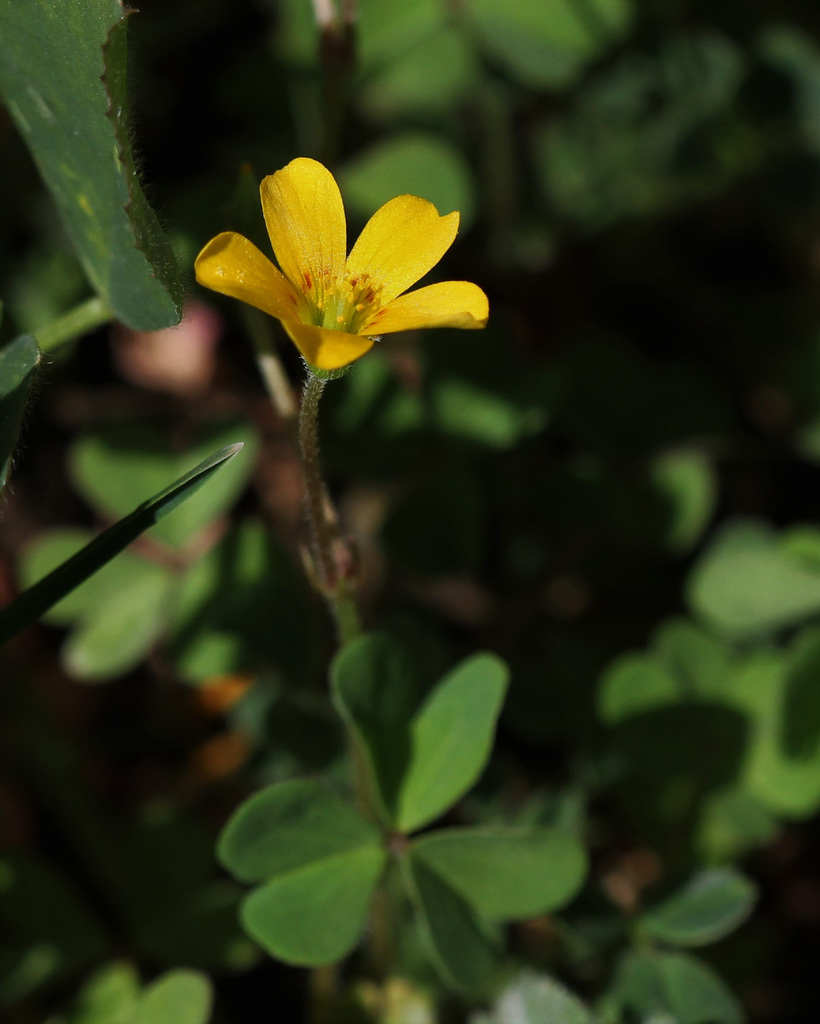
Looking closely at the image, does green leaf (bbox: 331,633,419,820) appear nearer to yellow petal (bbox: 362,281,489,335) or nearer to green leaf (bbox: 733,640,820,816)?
yellow petal (bbox: 362,281,489,335)

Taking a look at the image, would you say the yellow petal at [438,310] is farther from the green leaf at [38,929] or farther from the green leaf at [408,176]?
the green leaf at [38,929]

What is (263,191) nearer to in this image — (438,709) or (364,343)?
(364,343)

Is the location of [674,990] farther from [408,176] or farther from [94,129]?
[408,176]

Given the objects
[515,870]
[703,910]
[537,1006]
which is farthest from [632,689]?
[537,1006]

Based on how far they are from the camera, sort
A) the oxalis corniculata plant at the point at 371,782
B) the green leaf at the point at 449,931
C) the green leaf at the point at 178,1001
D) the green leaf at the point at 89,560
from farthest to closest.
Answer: the green leaf at the point at 178,1001 < the green leaf at the point at 449,931 < the green leaf at the point at 89,560 < the oxalis corniculata plant at the point at 371,782

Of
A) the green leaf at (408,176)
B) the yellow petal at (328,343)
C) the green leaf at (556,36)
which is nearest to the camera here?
the yellow petal at (328,343)

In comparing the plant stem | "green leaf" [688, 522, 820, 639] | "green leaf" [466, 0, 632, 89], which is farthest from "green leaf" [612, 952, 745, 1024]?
"green leaf" [466, 0, 632, 89]

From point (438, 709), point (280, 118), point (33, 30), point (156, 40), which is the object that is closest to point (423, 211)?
point (33, 30)

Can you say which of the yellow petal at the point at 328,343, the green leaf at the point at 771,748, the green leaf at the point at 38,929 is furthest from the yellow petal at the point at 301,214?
the green leaf at the point at 38,929
